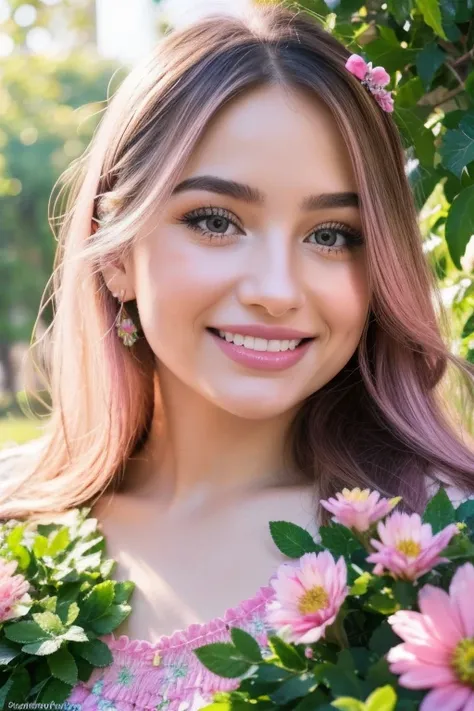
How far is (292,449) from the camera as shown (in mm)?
2102

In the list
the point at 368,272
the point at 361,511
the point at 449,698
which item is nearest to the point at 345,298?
the point at 368,272

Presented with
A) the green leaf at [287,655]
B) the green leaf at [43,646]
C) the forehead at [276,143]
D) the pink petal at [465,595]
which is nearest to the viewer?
the pink petal at [465,595]

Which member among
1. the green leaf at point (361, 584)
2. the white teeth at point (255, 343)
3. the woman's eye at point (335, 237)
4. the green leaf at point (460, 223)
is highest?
the green leaf at point (460, 223)

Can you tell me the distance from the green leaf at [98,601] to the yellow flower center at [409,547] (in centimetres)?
81

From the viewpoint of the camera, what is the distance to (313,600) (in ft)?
3.87

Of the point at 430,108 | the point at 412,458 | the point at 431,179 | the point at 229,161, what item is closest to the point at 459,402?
the point at 412,458

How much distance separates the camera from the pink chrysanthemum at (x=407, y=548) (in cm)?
112

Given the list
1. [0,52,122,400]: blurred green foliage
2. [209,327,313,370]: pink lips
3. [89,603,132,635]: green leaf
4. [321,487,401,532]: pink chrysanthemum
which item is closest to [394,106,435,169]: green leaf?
[209,327,313,370]: pink lips

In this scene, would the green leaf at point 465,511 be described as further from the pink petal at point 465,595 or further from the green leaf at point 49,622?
the green leaf at point 49,622

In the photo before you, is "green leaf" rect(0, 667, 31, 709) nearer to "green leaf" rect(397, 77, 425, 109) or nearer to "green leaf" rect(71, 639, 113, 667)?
"green leaf" rect(71, 639, 113, 667)

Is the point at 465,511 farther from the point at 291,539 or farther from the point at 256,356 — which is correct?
the point at 256,356

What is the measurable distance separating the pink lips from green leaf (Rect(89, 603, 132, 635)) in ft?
1.69

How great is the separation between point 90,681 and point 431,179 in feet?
4.08

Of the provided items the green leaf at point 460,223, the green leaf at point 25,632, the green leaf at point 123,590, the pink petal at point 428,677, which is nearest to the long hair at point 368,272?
the green leaf at point 460,223
